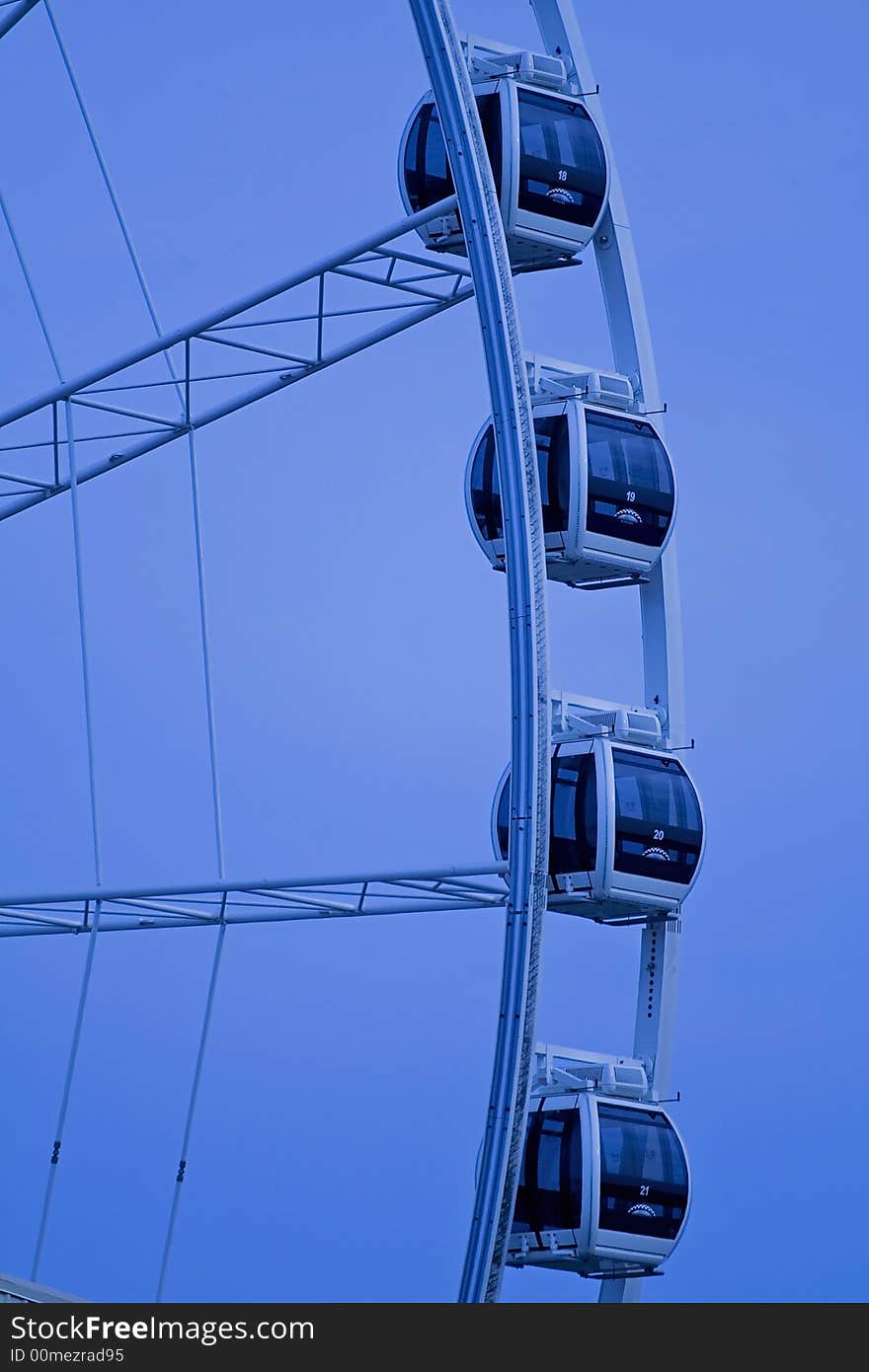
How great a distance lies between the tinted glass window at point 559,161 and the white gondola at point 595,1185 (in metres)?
9.10

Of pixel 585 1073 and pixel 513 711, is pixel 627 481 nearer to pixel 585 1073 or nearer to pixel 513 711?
pixel 513 711

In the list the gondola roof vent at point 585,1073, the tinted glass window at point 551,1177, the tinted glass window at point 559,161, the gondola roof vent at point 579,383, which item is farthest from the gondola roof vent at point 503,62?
the tinted glass window at point 551,1177

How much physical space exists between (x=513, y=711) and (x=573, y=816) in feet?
8.48

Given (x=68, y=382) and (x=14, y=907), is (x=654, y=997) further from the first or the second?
(x=68, y=382)

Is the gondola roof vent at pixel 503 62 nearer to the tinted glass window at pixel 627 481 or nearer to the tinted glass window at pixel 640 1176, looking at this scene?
the tinted glass window at pixel 627 481

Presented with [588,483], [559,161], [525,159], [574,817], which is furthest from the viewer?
[559,161]

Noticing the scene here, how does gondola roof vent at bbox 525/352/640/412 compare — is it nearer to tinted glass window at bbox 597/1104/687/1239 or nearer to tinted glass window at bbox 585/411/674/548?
tinted glass window at bbox 585/411/674/548

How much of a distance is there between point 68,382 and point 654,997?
901 cm

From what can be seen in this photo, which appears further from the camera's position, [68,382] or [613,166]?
[613,166]

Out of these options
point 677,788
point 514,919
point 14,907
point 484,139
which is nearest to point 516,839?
point 514,919

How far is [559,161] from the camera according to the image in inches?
1186

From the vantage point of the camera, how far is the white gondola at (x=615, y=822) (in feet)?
93.8

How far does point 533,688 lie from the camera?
26.6 meters

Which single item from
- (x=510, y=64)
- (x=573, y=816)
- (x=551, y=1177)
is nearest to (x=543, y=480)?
(x=573, y=816)
